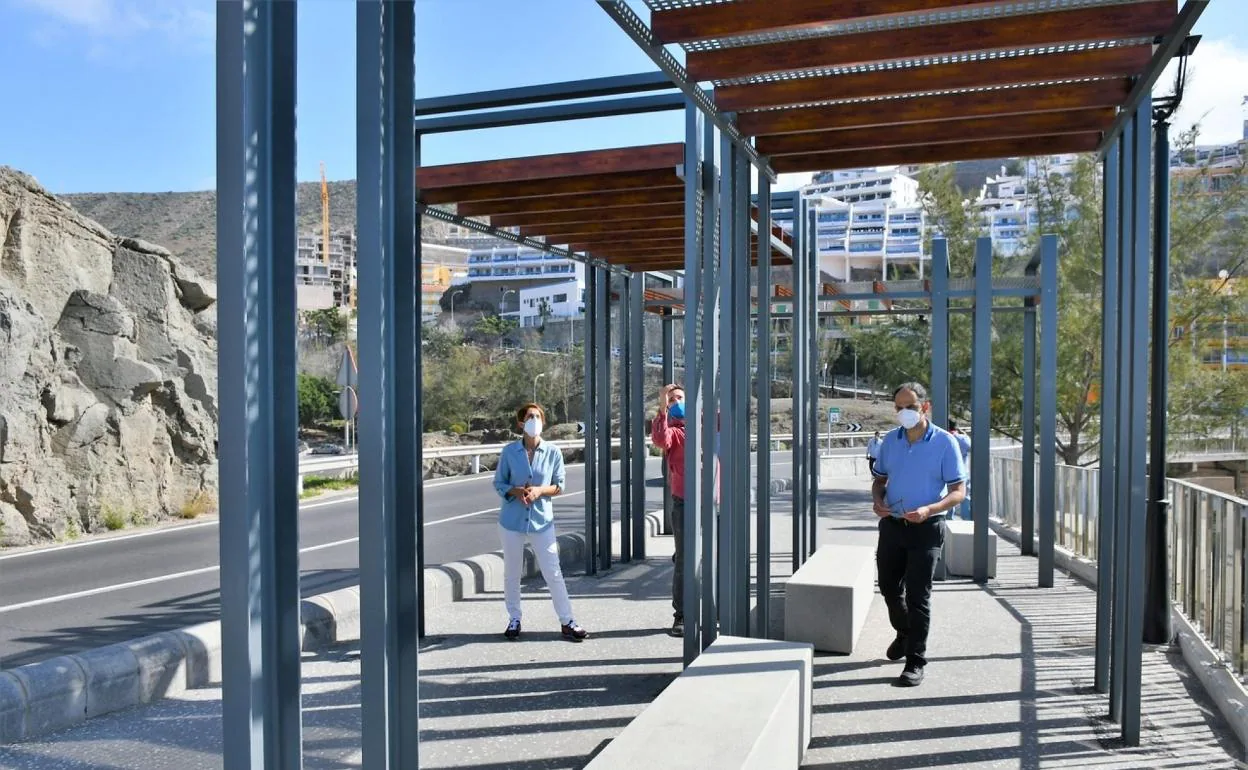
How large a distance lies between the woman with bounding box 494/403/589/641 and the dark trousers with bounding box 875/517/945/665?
231 cm

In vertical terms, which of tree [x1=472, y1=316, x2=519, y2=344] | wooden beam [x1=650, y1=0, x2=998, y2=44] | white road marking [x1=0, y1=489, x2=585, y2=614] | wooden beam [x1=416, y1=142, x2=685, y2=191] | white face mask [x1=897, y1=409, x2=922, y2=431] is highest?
tree [x1=472, y1=316, x2=519, y2=344]

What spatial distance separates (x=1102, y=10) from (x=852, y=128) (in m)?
1.65

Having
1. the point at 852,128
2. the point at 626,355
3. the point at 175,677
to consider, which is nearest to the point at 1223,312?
the point at 626,355

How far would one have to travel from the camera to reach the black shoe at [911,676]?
6.33 metres

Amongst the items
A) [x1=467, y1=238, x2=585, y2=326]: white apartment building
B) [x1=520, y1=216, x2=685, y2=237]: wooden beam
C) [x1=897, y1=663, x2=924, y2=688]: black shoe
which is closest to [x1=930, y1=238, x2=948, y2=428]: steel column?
[x1=520, y1=216, x2=685, y2=237]: wooden beam

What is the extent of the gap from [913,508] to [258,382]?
16.3 ft

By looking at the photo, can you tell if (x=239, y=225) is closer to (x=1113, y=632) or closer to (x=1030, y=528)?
(x=1113, y=632)

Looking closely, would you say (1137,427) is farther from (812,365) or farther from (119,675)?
(812,365)

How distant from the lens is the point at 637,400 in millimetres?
11258

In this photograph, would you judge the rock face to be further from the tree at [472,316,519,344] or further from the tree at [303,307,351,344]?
the tree at [472,316,519,344]

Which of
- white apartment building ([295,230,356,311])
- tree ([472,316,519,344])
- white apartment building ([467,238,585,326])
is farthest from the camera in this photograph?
white apartment building ([467,238,585,326])

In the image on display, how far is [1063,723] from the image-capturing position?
5562 mm

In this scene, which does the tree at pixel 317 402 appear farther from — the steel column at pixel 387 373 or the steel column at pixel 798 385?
the steel column at pixel 387 373

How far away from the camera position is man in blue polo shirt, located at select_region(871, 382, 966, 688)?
6.41m
